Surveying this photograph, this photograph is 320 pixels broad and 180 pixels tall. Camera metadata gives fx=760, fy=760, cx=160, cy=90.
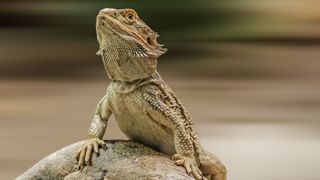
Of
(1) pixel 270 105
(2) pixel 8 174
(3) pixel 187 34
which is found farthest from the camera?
(3) pixel 187 34

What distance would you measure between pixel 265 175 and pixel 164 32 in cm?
449

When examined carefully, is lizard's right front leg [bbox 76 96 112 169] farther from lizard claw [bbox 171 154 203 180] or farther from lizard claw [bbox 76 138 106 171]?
lizard claw [bbox 171 154 203 180]

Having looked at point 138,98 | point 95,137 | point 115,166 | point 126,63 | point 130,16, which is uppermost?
point 130,16

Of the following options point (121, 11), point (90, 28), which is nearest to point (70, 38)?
point (90, 28)

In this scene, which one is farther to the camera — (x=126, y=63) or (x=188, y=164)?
(x=188, y=164)

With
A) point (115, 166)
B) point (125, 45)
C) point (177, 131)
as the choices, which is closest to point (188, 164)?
point (177, 131)

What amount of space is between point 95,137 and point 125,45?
0.54 m

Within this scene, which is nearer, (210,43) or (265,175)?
(265,175)

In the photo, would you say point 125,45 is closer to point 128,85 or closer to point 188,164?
point 128,85

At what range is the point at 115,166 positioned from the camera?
3.38 meters

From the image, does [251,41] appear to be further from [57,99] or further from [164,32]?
[57,99]

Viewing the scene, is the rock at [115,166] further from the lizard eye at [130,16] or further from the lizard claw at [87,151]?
the lizard eye at [130,16]

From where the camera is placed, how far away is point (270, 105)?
8.32 metres

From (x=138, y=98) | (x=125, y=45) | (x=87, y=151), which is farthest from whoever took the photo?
(x=87, y=151)
